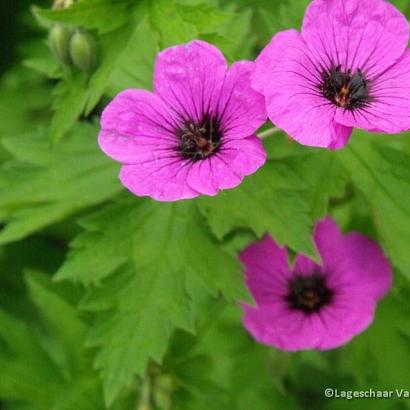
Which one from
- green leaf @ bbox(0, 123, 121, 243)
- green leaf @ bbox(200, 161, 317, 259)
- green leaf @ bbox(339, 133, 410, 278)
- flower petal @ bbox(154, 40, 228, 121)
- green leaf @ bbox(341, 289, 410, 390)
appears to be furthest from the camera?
green leaf @ bbox(341, 289, 410, 390)

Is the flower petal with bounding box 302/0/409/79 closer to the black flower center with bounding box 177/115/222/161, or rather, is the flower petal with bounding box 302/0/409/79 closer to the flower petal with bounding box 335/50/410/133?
the flower petal with bounding box 335/50/410/133

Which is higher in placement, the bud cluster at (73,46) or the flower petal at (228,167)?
the bud cluster at (73,46)

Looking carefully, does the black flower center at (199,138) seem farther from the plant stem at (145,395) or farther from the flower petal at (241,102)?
the plant stem at (145,395)

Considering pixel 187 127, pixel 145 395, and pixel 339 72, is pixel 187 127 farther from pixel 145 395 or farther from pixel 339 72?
pixel 145 395

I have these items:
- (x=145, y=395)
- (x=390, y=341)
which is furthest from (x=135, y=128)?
(x=390, y=341)

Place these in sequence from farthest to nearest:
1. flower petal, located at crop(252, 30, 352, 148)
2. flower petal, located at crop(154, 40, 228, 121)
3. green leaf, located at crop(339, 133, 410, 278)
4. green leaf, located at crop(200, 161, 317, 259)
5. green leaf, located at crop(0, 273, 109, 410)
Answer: green leaf, located at crop(0, 273, 109, 410) < green leaf, located at crop(339, 133, 410, 278) < green leaf, located at crop(200, 161, 317, 259) < flower petal, located at crop(154, 40, 228, 121) < flower petal, located at crop(252, 30, 352, 148)

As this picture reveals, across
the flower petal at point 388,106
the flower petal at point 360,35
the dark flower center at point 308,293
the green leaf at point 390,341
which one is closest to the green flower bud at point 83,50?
the flower petal at point 360,35

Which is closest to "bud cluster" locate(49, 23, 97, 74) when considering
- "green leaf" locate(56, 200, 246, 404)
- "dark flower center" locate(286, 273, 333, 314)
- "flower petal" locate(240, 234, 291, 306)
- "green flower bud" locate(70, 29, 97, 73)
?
"green flower bud" locate(70, 29, 97, 73)
